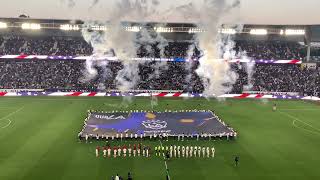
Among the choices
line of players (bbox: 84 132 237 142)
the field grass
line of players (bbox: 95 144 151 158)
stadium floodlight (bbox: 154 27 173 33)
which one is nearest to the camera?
the field grass

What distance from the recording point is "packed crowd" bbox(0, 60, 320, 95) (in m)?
69.6

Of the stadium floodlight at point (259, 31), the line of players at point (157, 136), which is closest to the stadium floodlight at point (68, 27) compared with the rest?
the stadium floodlight at point (259, 31)

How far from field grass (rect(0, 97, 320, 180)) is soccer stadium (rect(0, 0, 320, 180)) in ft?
0.46

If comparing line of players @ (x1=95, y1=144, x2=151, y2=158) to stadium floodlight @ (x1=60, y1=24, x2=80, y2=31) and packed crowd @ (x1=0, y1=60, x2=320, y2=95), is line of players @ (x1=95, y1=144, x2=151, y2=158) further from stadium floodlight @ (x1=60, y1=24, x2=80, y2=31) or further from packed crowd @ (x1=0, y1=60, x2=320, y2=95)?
stadium floodlight @ (x1=60, y1=24, x2=80, y2=31)

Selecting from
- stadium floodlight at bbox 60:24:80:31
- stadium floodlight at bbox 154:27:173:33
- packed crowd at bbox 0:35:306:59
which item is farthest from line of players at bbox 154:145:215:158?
stadium floodlight at bbox 60:24:80:31

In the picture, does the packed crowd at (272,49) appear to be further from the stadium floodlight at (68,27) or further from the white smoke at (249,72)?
the stadium floodlight at (68,27)

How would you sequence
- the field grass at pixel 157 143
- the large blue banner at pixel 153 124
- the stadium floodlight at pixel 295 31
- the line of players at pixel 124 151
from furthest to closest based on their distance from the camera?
the stadium floodlight at pixel 295 31, the large blue banner at pixel 153 124, the line of players at pixel 124 151, the field grass at pixel 157 143

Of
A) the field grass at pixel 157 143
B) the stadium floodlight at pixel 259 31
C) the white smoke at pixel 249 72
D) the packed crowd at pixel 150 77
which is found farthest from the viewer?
the stadium floodlight at pixel 259 31

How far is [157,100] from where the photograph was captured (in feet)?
204

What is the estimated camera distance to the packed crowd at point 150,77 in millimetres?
69625

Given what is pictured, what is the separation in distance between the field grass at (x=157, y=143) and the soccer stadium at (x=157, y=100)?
5.5 inches

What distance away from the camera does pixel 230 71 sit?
76188mm

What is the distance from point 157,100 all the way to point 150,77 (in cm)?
1096

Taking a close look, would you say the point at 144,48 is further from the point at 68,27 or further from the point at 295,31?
the point at 295,31
